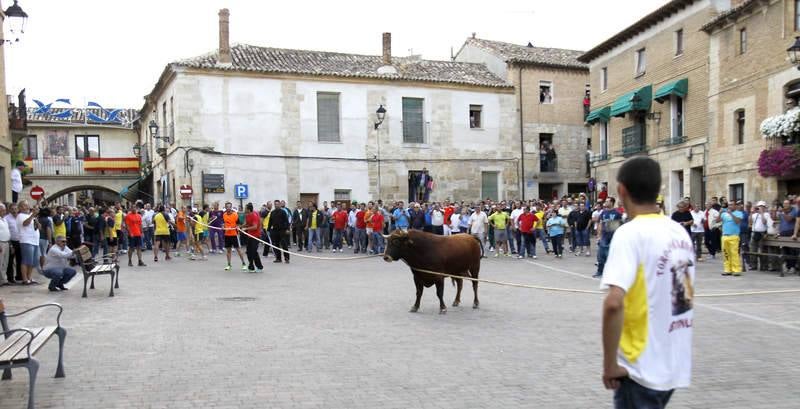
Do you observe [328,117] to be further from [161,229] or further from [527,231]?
[527,231]

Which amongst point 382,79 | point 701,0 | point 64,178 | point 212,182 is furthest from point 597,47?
point 64,178

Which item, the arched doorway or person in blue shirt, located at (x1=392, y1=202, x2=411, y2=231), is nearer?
person in blue shirt, located at (x1=392, y1=202, x2=411, y2=231)

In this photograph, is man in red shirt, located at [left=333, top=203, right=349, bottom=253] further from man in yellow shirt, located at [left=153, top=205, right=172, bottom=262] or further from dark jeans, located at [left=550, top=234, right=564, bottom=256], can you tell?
dark jeans, located at [left=550, top=234, right=564, bottom=256]

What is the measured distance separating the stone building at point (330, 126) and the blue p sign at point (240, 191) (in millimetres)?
343

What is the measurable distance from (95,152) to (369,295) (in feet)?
126

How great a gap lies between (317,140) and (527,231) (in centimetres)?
1474

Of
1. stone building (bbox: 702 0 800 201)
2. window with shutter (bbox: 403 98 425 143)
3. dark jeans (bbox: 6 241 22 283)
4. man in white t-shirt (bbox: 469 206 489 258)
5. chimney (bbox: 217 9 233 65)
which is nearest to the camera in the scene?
dark jeans (bbox: 6 241 22 283)

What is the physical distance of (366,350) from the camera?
745 centimetres

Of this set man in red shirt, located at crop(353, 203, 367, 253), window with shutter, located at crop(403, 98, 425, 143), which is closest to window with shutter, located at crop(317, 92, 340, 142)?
window with shutter, located at crop(403, 98, 425, 143)

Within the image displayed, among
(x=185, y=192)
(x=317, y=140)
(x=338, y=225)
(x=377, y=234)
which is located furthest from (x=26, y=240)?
(x=317, y=140)

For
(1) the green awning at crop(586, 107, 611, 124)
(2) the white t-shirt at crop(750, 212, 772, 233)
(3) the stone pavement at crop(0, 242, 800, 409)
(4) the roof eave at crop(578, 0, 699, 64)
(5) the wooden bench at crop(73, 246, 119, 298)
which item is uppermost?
(4) the roof eave at crop(578, 0, 699, 64)

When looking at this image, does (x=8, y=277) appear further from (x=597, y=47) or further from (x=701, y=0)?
(x=597, y=47)

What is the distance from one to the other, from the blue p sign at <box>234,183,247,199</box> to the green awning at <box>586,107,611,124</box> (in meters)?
16.7

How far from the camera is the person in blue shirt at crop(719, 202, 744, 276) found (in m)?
Answer: 14.8
